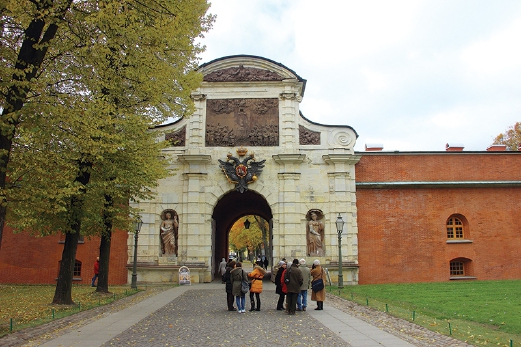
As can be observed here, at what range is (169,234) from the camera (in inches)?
Answer: 991

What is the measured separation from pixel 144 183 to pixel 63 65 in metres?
5.34

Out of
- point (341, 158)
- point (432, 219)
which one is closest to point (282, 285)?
point (341, 158)

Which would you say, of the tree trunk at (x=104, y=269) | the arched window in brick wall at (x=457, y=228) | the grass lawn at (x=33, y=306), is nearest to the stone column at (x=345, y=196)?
the arched window in brick wall at (x=457, y=228)

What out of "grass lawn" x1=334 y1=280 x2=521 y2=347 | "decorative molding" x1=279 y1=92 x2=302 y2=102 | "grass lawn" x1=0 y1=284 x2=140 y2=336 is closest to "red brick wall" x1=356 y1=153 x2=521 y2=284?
→ "grass lawn" x1=334 y1=280 x2=521 y2=347

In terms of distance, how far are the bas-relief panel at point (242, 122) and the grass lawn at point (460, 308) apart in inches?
353

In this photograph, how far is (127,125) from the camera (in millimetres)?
15875

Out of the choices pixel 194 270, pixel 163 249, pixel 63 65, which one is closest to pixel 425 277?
pixel 194 270

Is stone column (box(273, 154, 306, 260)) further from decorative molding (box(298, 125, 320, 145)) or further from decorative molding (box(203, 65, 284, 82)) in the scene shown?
decorative molding (box(203, 65, 284, 82))

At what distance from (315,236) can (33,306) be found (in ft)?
46.5

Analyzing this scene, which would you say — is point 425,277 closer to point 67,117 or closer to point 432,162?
point 432,162

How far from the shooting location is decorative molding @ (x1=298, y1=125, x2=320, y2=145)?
26.1m

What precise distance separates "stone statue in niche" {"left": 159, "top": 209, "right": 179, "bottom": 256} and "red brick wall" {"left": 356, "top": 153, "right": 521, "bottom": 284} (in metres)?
9.68

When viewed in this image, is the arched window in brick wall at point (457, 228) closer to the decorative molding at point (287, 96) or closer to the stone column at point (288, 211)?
the stone column at point (288, 211)

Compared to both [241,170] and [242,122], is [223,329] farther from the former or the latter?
[242,122]
